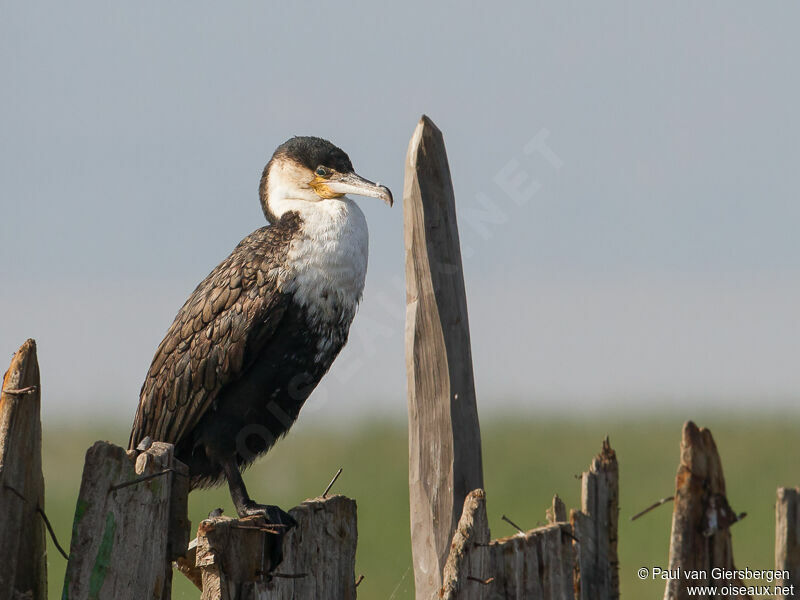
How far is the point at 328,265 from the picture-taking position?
451 cm

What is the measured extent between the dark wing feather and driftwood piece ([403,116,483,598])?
1067mm

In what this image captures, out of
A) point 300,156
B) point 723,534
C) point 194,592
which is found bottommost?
point 194,592

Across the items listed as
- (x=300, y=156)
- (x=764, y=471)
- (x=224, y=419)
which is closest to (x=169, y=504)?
(x=224, y=419)

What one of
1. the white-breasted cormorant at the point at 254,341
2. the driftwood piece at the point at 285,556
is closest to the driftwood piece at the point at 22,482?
the driftwood piece at the point at 285,556

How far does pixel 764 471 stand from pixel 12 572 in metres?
20.1

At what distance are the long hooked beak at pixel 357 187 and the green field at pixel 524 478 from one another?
584cm

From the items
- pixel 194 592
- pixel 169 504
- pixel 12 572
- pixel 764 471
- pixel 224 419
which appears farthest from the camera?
pixel 764 471

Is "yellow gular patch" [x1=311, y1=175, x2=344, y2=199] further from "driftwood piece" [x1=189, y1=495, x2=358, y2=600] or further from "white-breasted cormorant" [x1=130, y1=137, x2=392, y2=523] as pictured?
"driftwood piece" [x1=189, y1=495, x2=358, y2=600]

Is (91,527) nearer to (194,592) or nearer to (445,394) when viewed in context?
(445,394)

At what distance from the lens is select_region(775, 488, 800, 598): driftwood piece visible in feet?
11.4

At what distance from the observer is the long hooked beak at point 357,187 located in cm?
450

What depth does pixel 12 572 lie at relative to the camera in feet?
9.39

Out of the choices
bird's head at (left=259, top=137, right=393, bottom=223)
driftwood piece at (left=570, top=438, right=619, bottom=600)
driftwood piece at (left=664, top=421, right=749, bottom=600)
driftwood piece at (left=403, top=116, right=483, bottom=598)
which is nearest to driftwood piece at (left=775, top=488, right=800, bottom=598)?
driftwood piece at (left=664, top=421, right=749, bottom=600)

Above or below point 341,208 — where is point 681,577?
below
